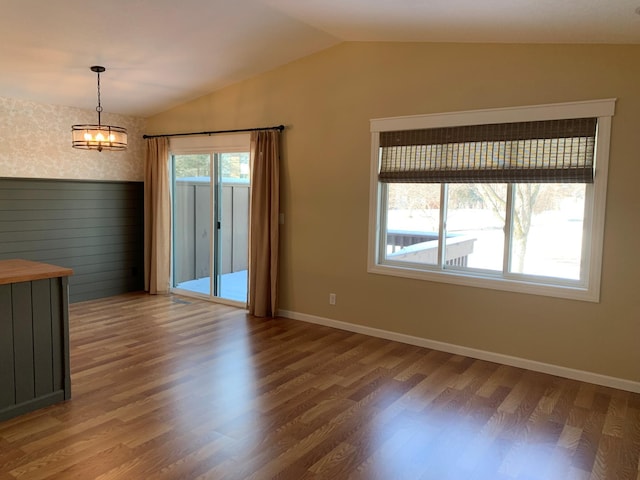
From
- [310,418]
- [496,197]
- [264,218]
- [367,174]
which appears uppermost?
[367,174]

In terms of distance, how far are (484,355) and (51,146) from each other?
5511 mm

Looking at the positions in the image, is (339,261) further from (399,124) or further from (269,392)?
(269,392)

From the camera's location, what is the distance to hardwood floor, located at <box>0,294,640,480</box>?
2547mm

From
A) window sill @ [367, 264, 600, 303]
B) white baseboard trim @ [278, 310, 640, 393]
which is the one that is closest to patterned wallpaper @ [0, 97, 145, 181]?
white baseboard trim @ [278, 310, 640, 393]

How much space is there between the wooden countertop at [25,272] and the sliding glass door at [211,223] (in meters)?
2.92

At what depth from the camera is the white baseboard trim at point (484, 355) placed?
3707 millimetres

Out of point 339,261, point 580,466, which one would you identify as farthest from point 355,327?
point 580,466

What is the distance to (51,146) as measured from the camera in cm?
573

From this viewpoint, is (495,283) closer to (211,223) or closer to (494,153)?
(494,153)

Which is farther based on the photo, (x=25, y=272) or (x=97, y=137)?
(x=97, y=137)

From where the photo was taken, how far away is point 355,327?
199 inches

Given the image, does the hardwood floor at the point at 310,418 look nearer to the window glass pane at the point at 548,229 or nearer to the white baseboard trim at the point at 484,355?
the white baseboard trim at the point at 484,355

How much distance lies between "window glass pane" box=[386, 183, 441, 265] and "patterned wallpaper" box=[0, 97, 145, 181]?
3965 millimetres

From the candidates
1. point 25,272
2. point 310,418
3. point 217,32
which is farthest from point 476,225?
point 25,272
